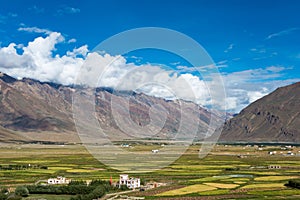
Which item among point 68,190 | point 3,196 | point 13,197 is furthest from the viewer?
point 68,190

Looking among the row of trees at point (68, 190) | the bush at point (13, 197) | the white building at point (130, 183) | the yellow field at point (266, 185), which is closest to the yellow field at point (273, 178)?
the yellow field at point (266, 185)

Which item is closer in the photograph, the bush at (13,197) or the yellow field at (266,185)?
the bush at (13,197)

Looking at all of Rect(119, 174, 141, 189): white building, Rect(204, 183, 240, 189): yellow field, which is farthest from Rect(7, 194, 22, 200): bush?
Rect(204, 183, 240, 189): yellow field

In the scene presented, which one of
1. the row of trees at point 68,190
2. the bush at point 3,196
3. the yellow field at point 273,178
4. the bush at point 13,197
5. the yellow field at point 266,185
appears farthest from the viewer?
the yellow field at point 273,178

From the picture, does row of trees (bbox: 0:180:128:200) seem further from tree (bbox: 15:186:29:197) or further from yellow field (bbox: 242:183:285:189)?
yellow field (bbox: 242:183:285:189)

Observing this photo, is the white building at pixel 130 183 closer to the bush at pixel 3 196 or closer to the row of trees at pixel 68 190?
the row of trees at pixel 68 190

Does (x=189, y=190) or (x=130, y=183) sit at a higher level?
(x=130, y=183)

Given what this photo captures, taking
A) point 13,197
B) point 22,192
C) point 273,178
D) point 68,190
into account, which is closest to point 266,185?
point 273,178

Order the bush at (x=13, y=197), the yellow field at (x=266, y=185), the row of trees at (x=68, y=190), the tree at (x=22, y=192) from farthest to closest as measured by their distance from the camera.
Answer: the yellow field at (x=266, y=185)
the tree at (x=22, y=192)
the row of trees at (x=68, y=190)
the bush at (x=13, y=197)

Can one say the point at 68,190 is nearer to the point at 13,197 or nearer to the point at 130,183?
the point at 13,197

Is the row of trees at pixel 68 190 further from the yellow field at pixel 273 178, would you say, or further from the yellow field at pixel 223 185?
the yellow field at pixel 273 178

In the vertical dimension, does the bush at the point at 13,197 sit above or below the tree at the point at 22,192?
below

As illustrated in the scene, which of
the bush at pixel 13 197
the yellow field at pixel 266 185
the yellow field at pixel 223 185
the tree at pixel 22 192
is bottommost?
the yellow field at pixel 266 185
